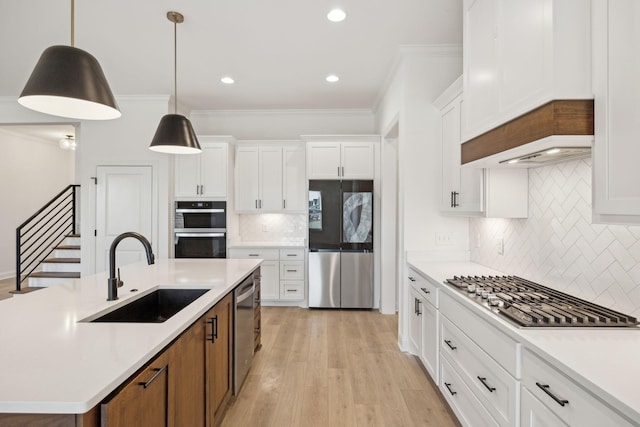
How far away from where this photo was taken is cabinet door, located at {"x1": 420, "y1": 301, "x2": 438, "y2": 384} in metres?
2.44

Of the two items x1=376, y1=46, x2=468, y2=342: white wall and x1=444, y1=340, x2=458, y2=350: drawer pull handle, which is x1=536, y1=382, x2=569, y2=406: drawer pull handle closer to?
x1=444, y1=340, x2=458, y2=350: drawer pull handle

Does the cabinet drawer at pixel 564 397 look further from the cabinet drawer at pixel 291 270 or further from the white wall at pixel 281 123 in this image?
the white wall at pixel 281 123

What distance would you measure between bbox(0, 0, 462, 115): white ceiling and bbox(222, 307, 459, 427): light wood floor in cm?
297

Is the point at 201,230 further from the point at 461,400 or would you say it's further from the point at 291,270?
the point at 461,400

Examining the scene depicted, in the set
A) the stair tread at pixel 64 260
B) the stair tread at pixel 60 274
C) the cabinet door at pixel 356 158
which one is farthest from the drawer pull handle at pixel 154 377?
the stair tread at pixel 64 260

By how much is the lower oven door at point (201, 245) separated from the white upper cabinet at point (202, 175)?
560 millimetres

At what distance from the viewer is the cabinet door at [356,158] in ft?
15.0

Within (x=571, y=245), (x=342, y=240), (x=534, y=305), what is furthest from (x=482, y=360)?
(x=342, y=240)

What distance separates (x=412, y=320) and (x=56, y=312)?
267cm

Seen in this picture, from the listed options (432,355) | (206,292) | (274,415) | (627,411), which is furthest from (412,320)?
(627,411)

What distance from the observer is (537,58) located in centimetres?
148

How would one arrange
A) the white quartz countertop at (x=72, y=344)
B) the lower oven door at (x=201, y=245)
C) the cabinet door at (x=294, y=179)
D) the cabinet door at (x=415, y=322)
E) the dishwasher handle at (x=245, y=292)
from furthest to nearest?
the cabinet door at (x=294, y=179) < the lower oven door at (x=201, y=245) < the cabinet door at (x=415, y=322) < the dishwasher handle at (x=245, y=292) < the white quartz countertop at (x=72, y=344)

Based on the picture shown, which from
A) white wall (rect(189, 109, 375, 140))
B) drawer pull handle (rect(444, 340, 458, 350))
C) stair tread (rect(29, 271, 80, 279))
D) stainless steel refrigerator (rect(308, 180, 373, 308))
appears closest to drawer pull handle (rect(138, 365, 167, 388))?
drawer pull handle (rect(444, 340, 458, 350))

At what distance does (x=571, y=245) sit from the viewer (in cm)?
190
